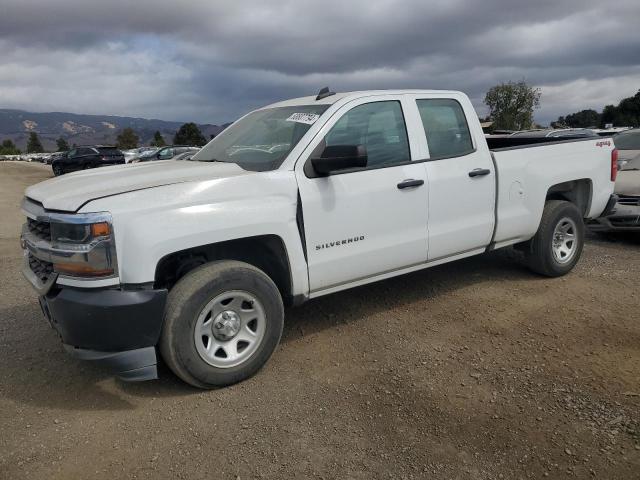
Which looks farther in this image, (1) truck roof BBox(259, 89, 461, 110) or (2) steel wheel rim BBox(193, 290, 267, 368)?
(1) truck roof BBox(259, 89, 461, 110)

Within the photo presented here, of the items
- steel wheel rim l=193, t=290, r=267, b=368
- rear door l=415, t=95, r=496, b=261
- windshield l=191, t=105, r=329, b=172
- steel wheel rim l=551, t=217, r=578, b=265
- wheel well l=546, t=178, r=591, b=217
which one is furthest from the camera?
wheel well l=546, t=178, r=591, b=217

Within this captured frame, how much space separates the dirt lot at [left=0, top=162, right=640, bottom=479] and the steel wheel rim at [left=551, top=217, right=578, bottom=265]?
73cm

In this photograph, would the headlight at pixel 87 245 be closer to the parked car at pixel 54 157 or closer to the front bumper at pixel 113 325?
the front bumper at pixel 113 325

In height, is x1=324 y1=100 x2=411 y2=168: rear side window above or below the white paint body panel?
above

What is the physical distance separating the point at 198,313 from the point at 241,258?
64 centimetres

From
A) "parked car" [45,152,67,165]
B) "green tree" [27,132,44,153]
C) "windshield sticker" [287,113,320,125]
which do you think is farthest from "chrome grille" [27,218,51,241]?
"green tree" [27,132,44,153]

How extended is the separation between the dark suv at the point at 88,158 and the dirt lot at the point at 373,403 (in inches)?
1030

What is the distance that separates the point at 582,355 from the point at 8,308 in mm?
5154

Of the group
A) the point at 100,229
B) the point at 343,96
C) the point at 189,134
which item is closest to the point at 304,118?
the point at 343,96

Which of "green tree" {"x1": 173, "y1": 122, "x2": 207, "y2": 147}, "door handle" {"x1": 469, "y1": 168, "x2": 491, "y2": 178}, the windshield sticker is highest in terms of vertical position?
"green tree" {"x1": 173, "y1": 122, "x2": 207, "y2": 147}

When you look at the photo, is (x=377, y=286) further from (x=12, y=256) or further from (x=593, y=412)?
(x=12, y=256)

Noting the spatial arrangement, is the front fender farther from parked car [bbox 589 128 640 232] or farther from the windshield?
parked car [bbox 589 128 640 232]

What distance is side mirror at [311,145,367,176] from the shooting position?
138 inches

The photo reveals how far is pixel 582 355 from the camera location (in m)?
3.78
